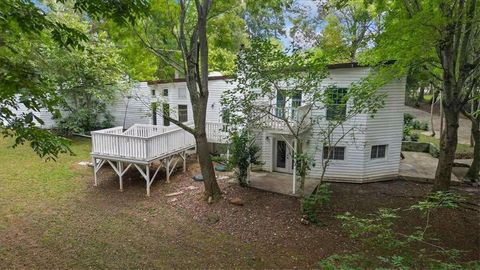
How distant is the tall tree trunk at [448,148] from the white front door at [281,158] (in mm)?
5459

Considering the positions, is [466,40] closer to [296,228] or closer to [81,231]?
[296,228]

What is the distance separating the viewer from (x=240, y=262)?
698 cm

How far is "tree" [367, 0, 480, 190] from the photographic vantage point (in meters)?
7.80

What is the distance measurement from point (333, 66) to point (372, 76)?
1.44m

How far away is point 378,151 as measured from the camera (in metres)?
12.8

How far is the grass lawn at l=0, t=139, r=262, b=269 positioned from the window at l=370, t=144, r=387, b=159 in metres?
7.78

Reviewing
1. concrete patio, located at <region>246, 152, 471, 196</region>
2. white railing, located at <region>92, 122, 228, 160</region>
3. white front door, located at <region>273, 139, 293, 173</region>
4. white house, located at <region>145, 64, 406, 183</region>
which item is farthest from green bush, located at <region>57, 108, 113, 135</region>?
white front door, located at <region>273, 139, 293, 173</region>

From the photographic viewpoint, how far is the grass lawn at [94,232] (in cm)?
687

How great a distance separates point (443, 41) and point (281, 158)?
286 inches

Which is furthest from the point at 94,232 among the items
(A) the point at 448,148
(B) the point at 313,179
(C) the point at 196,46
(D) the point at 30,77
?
(A) the point at 448,148

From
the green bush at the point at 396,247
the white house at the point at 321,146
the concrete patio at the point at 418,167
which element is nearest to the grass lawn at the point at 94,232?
the white house at the point at 321,146

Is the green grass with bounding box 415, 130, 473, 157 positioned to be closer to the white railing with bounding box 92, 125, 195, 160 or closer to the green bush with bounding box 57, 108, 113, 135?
the white railing with bounding box 92, 125, 195, 160

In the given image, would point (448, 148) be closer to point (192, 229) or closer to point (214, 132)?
point (192, 229)

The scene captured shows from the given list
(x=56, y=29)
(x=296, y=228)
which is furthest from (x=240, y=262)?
(x=56, y=29)
